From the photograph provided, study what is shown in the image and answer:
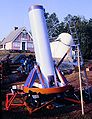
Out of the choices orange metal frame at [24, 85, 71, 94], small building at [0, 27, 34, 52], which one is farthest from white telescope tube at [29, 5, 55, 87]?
small building at [0, 27, 34, 52]

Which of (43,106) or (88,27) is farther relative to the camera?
(88,27)

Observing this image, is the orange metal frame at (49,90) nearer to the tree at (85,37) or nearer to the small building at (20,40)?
the tree at (85,37)

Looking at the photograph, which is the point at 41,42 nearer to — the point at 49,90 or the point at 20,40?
the point at 49,90

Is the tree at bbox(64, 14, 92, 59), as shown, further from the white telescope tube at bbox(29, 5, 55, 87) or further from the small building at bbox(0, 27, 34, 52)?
the white telescope tube at bbox(29, 5, 55, 87)

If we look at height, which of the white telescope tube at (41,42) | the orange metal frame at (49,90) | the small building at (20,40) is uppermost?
the small building at (20,40)

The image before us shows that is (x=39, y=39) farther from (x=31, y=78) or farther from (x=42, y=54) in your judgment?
(x=31, y=78)

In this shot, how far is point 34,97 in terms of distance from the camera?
32.8ft

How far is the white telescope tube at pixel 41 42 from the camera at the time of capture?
10812 millimetres

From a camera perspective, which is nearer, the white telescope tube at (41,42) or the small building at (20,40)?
the white telescope tube at (41,42)

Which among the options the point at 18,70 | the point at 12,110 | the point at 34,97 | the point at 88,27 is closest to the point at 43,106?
the point at 34,97

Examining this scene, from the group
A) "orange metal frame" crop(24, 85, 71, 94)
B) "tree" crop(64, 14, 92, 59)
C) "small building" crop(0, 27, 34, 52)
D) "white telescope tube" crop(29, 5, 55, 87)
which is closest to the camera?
"orange metal frame" crop(24, 85, 71, 94)

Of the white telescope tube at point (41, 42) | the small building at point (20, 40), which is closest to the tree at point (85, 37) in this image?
the small building at point (20, 40)

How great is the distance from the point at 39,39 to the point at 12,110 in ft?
9.62

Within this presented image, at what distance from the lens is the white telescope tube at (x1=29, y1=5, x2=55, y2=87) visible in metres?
10.8
